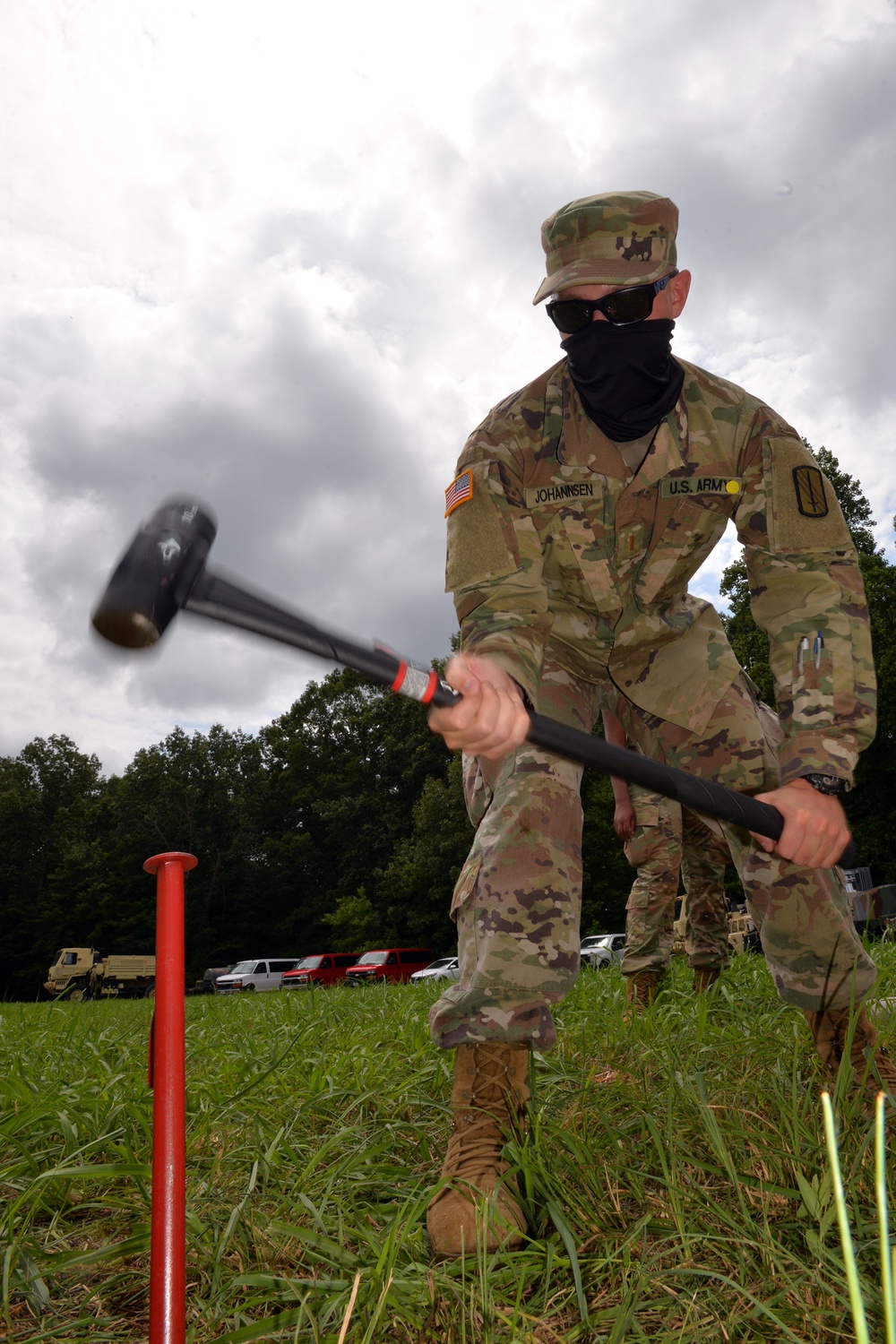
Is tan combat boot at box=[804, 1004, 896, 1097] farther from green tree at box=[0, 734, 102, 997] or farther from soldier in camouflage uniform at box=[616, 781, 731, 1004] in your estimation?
green tree at box=[0, 734, 102, 997]

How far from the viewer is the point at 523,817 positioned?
8.10ft

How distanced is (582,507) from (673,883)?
311 cm

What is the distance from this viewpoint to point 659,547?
9.57 ft

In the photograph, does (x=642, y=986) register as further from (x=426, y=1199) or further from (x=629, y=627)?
(x=426, y=1199)

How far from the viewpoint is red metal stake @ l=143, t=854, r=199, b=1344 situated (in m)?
1.18

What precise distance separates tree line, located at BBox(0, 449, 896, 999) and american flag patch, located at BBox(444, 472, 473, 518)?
27581 mm

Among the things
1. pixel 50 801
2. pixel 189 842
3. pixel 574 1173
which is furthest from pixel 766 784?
pixel 50 801

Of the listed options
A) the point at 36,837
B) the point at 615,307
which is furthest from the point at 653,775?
the point at 36,837

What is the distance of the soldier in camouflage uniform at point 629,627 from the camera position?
7.79 ft

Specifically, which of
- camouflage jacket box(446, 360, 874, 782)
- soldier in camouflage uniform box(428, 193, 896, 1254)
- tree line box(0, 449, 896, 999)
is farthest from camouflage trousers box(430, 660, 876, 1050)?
tree line box(0, 449, 896, 999)

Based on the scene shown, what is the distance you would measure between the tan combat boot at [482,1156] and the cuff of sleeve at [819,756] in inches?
42.2

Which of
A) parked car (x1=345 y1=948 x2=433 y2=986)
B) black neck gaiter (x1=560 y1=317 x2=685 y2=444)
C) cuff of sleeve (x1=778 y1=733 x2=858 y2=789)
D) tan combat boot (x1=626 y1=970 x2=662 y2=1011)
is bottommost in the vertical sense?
parked car (x1=345 y1=948 x2=433 y2=986)

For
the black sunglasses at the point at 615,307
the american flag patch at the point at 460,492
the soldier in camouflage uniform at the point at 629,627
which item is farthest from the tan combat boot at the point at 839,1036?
the black sunglasses at the point at 615,307

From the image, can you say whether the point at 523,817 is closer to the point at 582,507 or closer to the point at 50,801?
the point at 582,507
